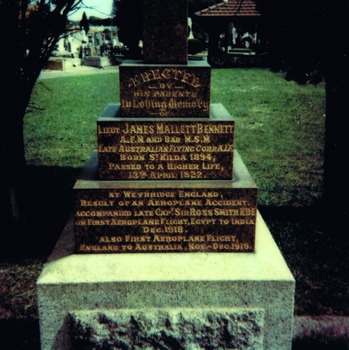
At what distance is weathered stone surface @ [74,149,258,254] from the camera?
279 centimetres

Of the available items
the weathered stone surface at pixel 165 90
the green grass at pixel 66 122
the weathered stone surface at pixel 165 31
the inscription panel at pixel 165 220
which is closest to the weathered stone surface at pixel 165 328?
the inscription panel at pixel 165 220

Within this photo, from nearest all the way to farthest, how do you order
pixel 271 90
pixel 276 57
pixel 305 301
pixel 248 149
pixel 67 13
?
pixel 305 301 < pixel 67 13 < pixel 276 57 < pixel 248 149 < pixel 271 90

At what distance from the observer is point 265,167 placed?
716 cm

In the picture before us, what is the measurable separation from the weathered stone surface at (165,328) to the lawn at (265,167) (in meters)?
1.27

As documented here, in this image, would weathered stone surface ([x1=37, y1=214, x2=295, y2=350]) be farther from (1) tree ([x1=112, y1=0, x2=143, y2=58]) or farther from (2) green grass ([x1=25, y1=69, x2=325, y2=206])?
(1) tree ([x1=112, y1=0, x2=143, y2=58])

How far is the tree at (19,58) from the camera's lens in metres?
4.32

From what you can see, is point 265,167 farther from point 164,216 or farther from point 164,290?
point 164,290

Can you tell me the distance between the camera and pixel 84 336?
2.69 m

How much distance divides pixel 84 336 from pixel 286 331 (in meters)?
1.27

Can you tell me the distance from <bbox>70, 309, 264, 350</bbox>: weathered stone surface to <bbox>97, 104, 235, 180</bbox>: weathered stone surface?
87 centimetres

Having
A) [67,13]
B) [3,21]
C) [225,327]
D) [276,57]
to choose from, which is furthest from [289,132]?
[225,327]

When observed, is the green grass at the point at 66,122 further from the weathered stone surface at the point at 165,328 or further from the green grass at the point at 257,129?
the weathered stone surface at the point at 165,328

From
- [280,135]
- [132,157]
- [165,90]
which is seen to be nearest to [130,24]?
[280,135]

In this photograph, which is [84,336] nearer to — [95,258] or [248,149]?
[95,258]
